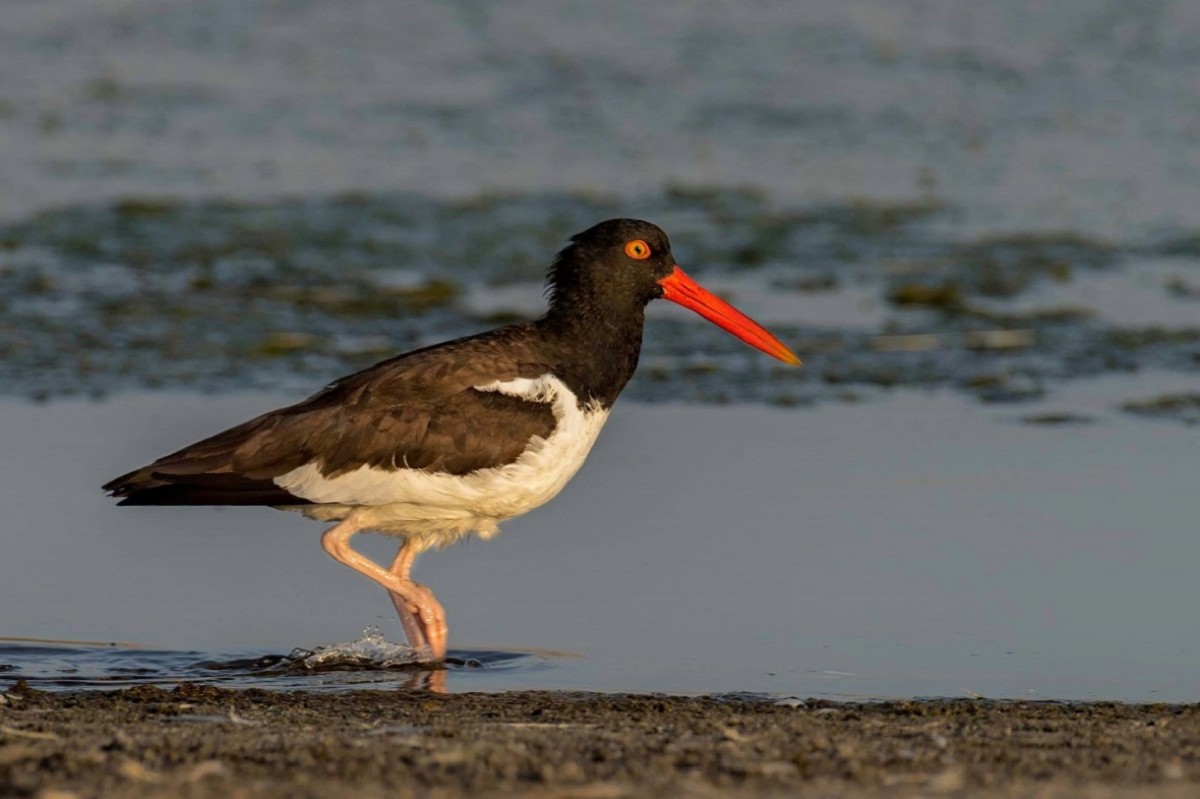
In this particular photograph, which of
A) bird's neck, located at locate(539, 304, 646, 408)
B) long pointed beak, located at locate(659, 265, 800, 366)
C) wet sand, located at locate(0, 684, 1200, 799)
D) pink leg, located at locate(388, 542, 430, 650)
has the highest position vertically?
long pointed beak, located at locate(659, 265, 800, 366)

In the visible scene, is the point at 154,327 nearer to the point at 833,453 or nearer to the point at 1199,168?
the point at 833,453

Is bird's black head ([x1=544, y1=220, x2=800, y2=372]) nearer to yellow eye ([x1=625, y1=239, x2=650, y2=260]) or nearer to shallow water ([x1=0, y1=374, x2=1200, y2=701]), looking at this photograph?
yellow eye ([x1=625, y1=239, x2=650, y2=260])

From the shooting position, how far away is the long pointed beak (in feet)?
27.7

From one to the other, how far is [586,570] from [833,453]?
1.90 metres

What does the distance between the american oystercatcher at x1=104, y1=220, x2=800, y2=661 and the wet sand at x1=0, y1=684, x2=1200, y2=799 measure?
106cm

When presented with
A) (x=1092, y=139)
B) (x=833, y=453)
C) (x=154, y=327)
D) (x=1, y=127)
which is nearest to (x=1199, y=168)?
(x=1092, y=139)

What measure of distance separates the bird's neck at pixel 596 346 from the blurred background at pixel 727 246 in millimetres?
823

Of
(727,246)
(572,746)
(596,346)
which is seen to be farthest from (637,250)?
(727,246)

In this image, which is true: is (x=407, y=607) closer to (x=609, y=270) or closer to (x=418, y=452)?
(x=418, y=452)

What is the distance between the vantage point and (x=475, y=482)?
24.7ft

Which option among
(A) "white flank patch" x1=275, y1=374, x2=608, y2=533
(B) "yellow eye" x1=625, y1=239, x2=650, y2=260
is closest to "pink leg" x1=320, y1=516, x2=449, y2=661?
(A) "white flank patch" x1=275, y1=374, x2=608, y2=533

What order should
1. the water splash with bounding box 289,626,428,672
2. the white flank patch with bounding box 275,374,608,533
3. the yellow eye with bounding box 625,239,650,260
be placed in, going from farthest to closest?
1. the yellow eye with bounding box 625,239,650,260
2. the white flank patch with bounding box 275,374,608,533
3. the water splash with bounding box 289,626,428,672

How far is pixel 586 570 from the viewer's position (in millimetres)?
8195

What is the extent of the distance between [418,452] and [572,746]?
234 cm
